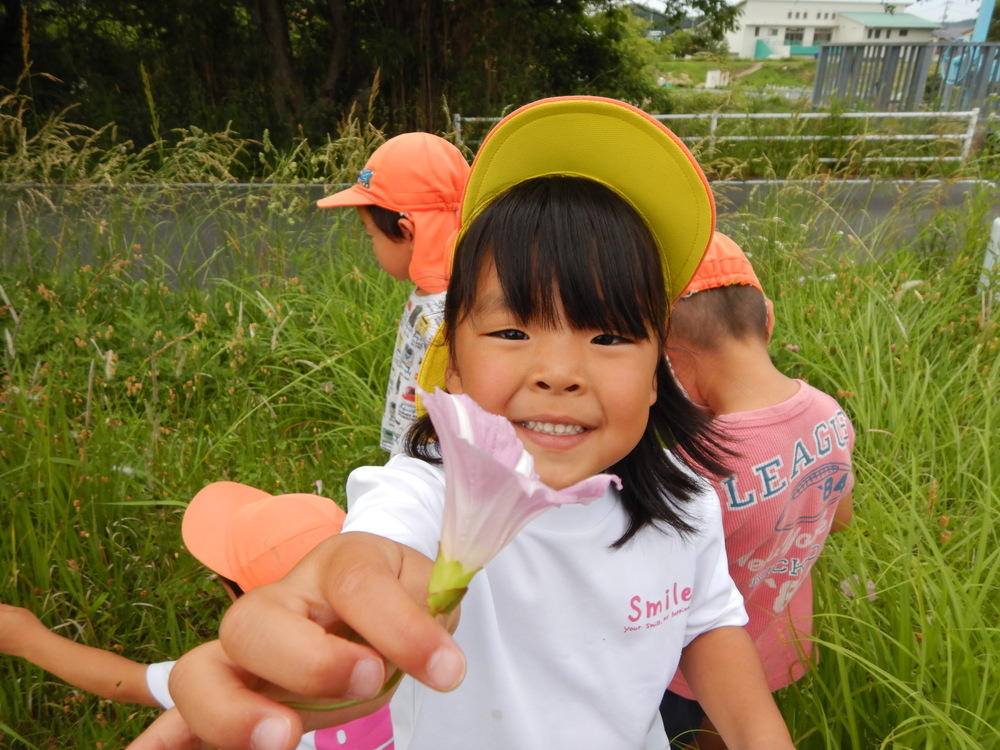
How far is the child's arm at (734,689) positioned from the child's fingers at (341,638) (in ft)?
2.41

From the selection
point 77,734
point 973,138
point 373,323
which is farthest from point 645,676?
point 973,138

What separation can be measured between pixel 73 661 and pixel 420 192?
1779 mm

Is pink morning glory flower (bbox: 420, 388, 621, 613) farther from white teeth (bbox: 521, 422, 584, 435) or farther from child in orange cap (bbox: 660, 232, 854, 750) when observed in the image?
child in orange cap (bbox: 660, 232, 854, 750)

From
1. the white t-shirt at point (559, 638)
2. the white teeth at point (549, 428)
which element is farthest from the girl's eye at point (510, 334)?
the white t-shirt at point (559, 638)

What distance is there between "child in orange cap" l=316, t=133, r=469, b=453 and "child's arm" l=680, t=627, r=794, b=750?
1441 millimetres

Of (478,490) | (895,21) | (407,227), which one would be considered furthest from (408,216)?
(895,21)

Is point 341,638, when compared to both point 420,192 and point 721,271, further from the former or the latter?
point 420,192

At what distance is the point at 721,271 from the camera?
5.44ft

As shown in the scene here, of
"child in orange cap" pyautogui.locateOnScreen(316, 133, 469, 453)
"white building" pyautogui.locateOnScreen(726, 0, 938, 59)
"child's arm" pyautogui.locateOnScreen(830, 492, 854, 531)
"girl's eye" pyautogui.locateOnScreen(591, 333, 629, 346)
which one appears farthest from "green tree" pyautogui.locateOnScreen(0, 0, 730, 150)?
"white building" pyautogui.locateOnScreen(726, 0, 938, 59)

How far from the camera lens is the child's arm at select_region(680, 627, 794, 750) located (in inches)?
40.6

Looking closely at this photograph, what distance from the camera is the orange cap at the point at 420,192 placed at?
101 inches

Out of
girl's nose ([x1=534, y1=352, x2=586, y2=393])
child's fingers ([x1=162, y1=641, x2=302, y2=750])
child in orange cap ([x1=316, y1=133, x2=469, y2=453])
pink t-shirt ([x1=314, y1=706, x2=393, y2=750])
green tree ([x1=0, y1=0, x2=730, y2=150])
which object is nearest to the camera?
child's fingers ([x1=162, y1=641, x2=302, y2=750])

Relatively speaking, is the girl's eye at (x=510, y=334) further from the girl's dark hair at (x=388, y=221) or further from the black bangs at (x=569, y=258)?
the girl's dark hair at (x=388, y=221)

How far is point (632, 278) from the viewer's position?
39.0 inches
